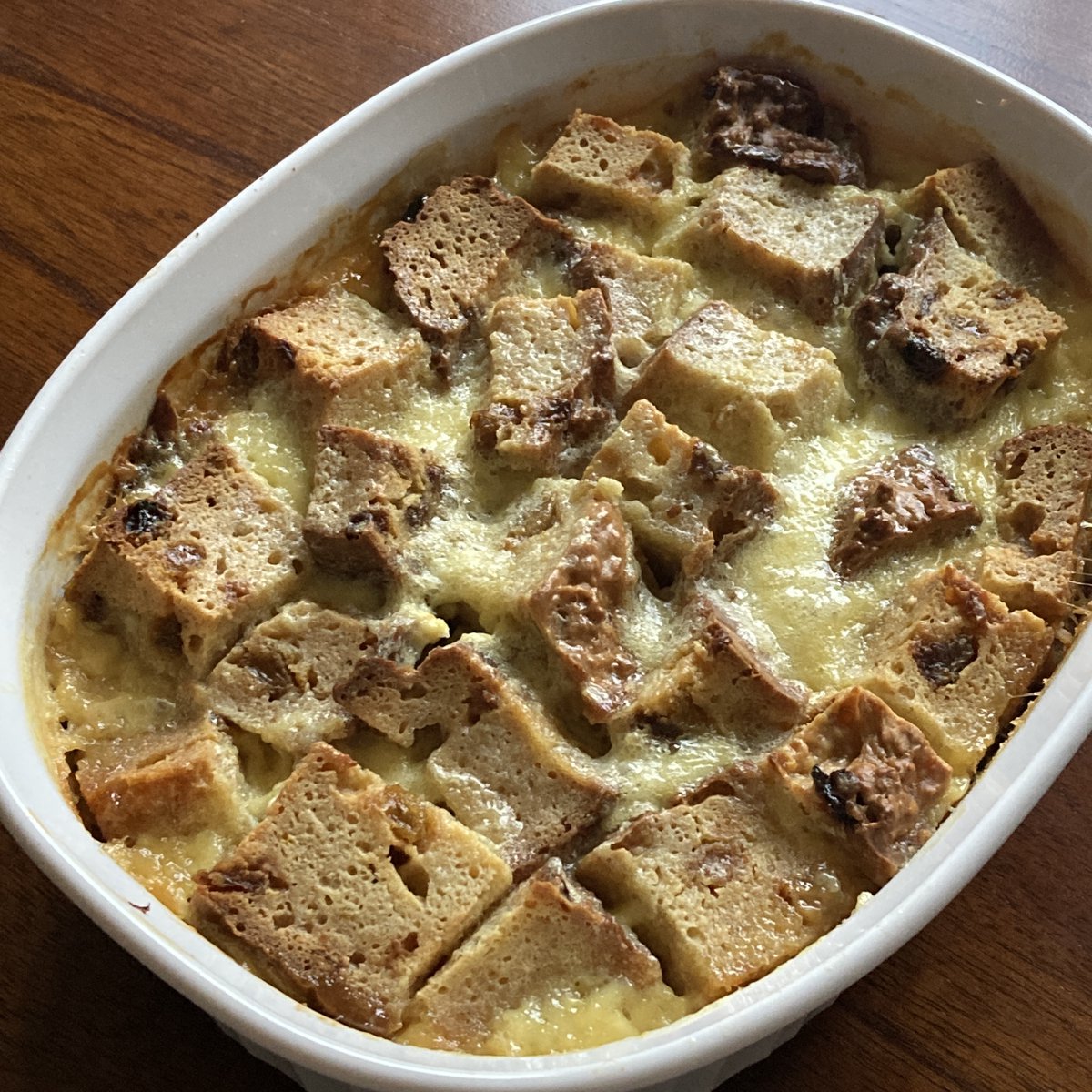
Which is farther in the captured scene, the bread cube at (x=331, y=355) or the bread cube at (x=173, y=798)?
the bread cube at (x=331, y=355)

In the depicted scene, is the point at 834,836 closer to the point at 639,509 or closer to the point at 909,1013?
the point at 909,1013

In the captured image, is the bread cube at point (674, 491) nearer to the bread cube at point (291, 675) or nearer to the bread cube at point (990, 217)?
the bread cube at point (291, 675)

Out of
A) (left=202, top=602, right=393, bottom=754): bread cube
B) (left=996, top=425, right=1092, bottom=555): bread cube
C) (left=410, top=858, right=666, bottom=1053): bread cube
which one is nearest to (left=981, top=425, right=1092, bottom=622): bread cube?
(left=996, top=425, right=1092, bottom=555): bread cube

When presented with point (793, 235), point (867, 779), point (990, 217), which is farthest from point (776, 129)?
point (867, 779)

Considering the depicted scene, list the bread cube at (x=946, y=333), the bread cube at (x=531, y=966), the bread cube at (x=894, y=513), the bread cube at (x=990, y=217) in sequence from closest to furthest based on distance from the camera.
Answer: the bread cube at (x=531, y=966)
the bread cube at (x=894, y=513)
the bread cube at (x=946, y=333)
the bread cube at (x=990, y=217)

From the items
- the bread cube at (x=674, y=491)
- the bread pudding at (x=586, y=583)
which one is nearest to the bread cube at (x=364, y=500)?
the bread pudding at (x=586, y=583)

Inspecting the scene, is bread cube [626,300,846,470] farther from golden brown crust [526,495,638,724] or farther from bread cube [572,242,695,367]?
golden brown crust [526,495,638,724]
